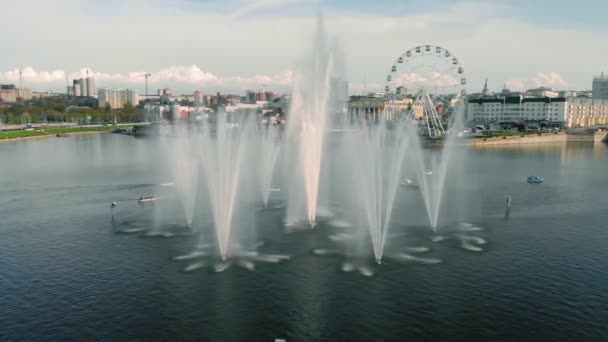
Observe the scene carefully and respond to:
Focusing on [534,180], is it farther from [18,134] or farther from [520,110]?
[520,110]

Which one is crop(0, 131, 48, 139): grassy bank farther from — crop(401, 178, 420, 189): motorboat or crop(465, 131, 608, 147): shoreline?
crop(465, 131, 608, 147): shoreline

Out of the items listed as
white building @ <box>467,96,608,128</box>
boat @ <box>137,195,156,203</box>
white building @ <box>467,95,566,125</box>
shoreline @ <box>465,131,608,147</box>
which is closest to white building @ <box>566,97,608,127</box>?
white building @ <box>467,96,608,128</box>

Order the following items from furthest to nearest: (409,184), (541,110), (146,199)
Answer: (541,110) < (409,184) < (146,199)

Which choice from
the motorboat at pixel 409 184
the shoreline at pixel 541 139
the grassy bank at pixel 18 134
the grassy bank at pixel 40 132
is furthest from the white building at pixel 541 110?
the grassy bank at pixel 18 134

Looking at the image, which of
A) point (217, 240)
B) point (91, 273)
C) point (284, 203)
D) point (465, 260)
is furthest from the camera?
point (284, 203)

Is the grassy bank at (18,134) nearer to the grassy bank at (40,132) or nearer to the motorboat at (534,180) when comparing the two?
the grassy bank at (40,132)

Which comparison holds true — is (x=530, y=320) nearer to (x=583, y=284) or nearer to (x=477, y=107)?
(x=583, y=284)

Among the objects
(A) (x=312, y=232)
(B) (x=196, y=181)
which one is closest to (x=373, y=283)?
(A) (x=312, y=232)

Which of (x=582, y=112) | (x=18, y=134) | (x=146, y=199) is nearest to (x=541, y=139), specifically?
Result: (x=582, y=112)
